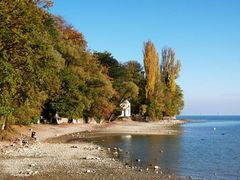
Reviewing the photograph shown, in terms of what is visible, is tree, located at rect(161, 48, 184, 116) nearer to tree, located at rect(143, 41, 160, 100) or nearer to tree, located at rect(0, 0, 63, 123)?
tree, located at rect(143, 41, 160, 100)

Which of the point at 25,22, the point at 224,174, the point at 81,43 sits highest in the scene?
the point at 81,43

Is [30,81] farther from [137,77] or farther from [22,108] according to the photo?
[137,77]

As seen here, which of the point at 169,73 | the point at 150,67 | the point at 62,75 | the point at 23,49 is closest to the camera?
the point at 23,49

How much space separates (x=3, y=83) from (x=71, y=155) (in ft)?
26.7

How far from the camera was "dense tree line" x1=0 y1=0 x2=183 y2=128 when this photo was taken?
20.5 m

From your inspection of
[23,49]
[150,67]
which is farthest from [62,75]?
[150,67]

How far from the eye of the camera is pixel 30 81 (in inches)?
870

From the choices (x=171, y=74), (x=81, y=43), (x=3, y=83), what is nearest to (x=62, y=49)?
(x=81, y=43)

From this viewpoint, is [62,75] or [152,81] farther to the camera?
[152,81]

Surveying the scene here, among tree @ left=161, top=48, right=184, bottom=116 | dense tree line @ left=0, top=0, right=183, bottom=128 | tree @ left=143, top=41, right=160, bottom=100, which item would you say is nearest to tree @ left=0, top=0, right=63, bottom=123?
dense tree line @ left=0, top=0, right=183, bottom=128

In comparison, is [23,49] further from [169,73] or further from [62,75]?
[169,73]

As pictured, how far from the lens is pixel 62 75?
55125 millimetres

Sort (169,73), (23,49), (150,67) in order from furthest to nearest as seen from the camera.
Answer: (169,73) < (150,67) < (23,49)

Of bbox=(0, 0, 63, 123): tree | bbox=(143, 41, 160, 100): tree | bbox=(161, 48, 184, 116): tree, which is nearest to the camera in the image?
bbox=(0, 0, 63, 123): tree
